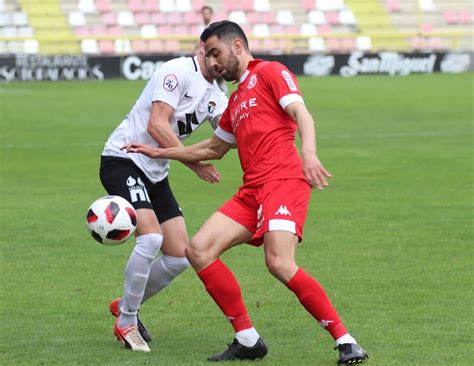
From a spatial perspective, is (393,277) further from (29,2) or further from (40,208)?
(29,2)

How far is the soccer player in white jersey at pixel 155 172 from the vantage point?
7336 mm

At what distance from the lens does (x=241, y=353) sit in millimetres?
6812

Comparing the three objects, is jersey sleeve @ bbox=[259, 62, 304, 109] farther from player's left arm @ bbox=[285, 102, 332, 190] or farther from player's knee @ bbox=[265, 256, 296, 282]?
player's knee @ bbox=[265, 256, 296, 282]

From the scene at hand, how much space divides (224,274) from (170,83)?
4.59 ft

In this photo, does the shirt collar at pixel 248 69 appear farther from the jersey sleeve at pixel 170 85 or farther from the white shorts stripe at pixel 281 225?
the white shorts stripe at pixel 281 225

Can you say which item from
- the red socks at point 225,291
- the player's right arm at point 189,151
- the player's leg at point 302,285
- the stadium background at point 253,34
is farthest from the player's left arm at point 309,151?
the stadium background at point 253,34

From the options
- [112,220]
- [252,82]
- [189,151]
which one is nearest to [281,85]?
[252,82]

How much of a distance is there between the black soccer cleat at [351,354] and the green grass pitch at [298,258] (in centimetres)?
26

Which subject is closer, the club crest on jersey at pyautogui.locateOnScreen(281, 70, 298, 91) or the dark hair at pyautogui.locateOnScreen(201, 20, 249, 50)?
the club crest on jersey at pyautogui.locateOnScreen(281, 70, 298, 91)

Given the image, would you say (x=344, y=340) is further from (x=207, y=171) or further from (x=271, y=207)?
(x=207, y=171)

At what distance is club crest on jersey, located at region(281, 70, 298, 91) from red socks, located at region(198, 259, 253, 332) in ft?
3.71

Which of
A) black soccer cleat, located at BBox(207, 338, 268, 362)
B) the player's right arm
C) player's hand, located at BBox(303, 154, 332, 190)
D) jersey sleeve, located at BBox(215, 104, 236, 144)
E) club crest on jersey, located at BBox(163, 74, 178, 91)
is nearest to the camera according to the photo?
player's hand, located at BBox(303, 154, 332, 190)

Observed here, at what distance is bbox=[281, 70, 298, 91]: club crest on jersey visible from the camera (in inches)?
259

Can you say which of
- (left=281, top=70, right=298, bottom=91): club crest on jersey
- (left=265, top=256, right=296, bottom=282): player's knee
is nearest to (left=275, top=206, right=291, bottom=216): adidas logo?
(left=265, top=256, right=296, bottom=282): player's knee
